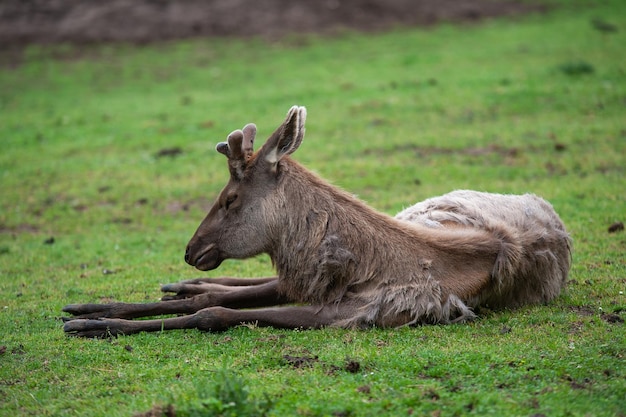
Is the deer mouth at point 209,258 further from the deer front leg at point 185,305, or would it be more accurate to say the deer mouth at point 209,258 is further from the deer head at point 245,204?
the deer front leg at point 185,305

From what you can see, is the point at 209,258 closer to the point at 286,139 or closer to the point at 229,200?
the point at 229,200

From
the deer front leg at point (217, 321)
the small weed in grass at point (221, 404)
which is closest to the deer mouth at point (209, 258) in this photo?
the deer front leg at point (217, 321)

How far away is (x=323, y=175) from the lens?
46.5ft

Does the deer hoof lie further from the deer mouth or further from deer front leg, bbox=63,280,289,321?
the deer mouth

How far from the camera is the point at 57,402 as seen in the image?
232 inches

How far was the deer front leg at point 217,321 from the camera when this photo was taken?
7328mm

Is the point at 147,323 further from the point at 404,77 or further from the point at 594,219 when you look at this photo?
the point at 404,77

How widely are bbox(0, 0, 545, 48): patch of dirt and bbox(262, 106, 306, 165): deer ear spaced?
65.2 ft

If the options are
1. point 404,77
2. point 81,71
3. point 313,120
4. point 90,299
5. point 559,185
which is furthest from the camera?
point 81,71

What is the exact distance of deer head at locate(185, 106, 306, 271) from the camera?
7668mm

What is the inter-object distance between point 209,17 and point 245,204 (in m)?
21.9

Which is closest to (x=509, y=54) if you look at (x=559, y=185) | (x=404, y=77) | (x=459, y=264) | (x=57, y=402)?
(x=404, y=77)

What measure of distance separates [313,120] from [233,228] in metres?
9.99

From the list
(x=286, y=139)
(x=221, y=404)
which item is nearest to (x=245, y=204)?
(x=286, y=139)
